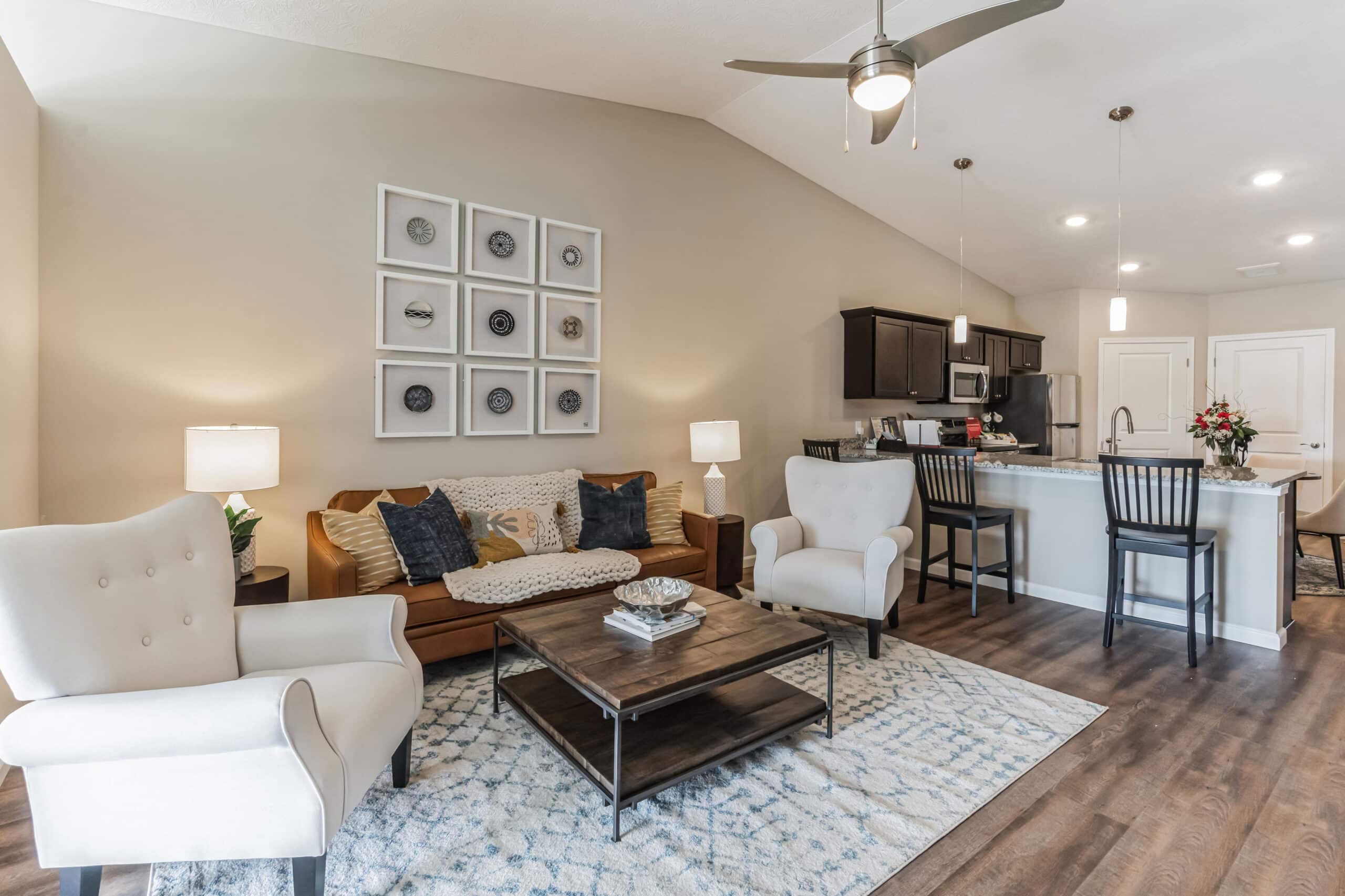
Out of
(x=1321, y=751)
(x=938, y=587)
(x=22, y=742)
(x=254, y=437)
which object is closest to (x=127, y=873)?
(x=22, y=742)

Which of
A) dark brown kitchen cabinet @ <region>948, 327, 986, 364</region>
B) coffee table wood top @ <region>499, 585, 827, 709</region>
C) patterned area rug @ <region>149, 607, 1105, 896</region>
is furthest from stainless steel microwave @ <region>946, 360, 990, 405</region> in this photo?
coffee table wood top @ <region>499, 585, 827, 709</region>

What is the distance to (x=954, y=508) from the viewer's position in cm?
395

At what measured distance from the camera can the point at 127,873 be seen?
5.52 ft

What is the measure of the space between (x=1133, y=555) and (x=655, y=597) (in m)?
2.99

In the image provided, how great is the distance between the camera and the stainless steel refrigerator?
6.62 meters

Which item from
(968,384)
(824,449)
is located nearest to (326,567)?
(824,449)

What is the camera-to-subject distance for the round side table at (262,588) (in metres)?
2.61

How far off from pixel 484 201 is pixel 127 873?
334 cm

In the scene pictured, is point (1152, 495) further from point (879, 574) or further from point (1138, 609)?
point (879, 574)

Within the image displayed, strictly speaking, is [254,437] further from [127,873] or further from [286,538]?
[127,873]

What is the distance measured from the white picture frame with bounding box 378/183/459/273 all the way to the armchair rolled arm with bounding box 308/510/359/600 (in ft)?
4.74

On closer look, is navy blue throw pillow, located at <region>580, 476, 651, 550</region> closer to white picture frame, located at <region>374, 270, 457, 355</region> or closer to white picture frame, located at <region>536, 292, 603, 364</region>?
white picture frame, located at <region>536, 292, 603, 364</region>

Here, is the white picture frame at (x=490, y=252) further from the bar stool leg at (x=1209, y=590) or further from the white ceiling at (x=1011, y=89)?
the bar stool leg at (x=1209, y=590)

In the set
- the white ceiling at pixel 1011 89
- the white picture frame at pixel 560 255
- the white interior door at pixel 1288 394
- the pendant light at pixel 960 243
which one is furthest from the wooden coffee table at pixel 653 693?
the white interior door at pixel 1288 394
